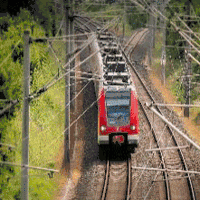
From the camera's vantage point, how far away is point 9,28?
13.5 metres

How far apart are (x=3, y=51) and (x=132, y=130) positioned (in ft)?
18.1

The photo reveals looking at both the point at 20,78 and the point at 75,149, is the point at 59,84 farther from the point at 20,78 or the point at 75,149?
the point at 20,78

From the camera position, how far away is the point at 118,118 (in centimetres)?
1471

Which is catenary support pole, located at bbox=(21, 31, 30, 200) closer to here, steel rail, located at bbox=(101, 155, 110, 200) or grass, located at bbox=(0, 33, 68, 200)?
grass, located at bbox=(0, 33, 68, 200)

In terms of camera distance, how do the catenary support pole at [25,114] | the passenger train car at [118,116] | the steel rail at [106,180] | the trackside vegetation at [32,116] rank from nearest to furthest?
the catenary support pole at [25,114]
the trackside vegetation at [32,116]
the steel rail at [106,180]
the passenger train car at [118,116]

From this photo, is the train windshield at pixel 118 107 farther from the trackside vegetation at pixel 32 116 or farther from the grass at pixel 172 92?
the grass at pixel 172 92

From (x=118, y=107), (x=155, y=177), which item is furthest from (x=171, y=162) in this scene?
(x=118, y=107)

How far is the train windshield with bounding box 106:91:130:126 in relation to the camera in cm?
1469

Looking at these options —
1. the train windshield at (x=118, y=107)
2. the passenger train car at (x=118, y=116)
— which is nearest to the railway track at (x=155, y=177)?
the passenger train car at (x=118, y=116)

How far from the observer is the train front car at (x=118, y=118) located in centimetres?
1466

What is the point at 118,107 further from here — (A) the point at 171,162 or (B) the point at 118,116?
(A) the point at 171,162

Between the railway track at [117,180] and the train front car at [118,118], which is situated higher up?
the train front car at [118,118]

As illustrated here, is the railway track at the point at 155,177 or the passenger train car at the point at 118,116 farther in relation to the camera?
the passenger train car at the point at 118,116

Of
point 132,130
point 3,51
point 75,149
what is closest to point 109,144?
point 132,130
